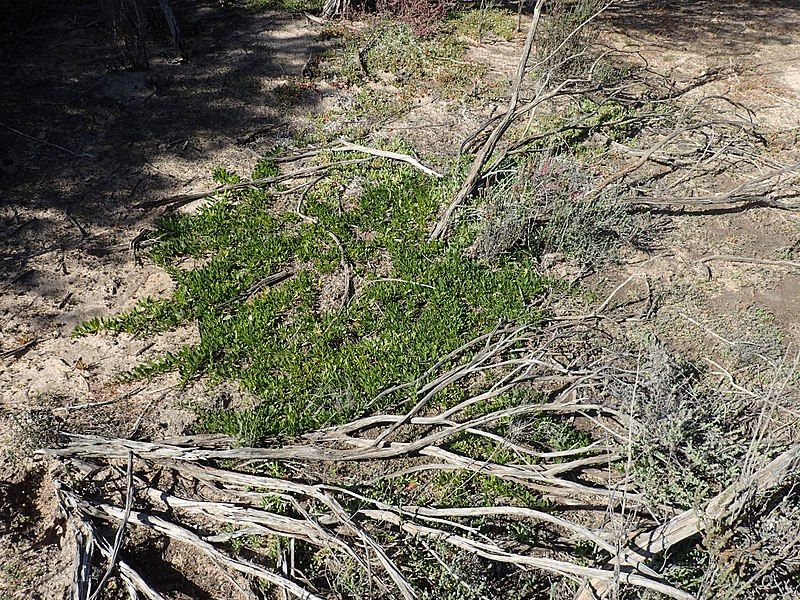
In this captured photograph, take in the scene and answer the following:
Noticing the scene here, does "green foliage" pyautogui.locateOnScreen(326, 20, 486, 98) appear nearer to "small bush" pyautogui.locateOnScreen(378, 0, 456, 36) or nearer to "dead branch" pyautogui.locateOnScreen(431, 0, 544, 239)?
"small bush" pyautogui.locateOnScreen(378, 0, 456, 36)

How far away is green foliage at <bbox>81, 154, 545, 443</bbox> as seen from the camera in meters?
3.83

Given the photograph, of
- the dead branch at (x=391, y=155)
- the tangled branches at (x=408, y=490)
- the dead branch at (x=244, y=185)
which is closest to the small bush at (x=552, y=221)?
the dead branch at (x=391, y=155)

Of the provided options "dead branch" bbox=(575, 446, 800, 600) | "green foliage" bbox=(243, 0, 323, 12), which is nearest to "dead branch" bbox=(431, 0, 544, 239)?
"dead branch" bbox=(575, 446, 800, 600)

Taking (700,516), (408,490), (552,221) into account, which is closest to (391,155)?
(552,221)

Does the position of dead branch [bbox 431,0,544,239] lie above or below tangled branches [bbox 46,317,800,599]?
above

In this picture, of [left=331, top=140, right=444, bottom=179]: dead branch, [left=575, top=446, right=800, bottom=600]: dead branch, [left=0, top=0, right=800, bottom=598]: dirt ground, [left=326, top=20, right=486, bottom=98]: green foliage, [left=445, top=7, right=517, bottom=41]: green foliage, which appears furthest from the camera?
[left=445, top=7, right=517, bottom=41]: green foliage

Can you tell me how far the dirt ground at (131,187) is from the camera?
3.62 m

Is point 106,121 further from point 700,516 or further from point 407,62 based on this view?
point 700,516

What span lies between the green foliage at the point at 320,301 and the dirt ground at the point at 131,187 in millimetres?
222

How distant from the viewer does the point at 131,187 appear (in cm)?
518

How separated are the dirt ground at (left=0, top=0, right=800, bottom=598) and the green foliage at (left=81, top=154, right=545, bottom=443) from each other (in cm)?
22

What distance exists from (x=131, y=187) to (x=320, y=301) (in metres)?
2.07

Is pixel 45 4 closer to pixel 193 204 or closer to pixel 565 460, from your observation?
pixel 193 204

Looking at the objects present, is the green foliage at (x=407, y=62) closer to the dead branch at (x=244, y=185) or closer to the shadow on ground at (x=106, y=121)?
the shadow on ground at (x=106, y=121)
